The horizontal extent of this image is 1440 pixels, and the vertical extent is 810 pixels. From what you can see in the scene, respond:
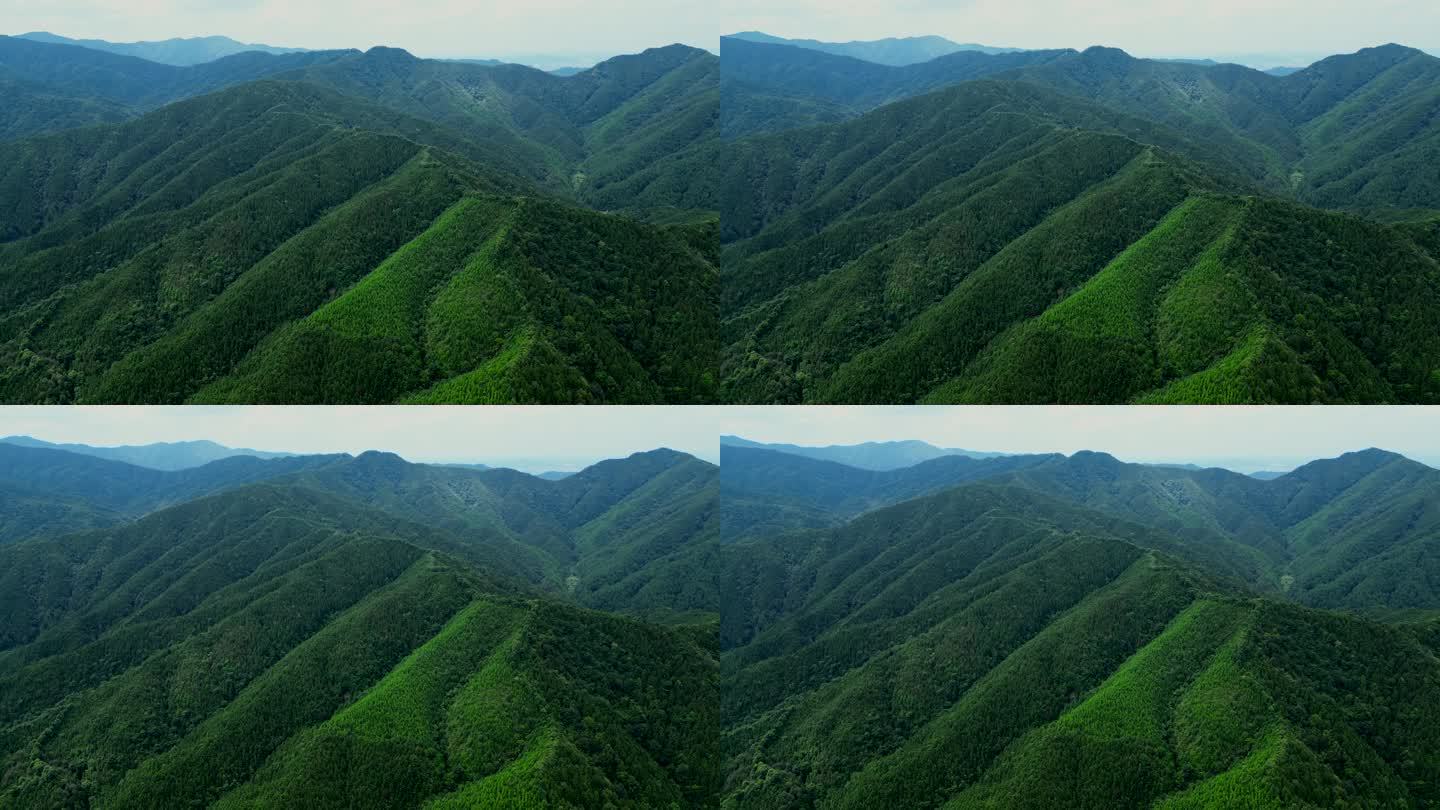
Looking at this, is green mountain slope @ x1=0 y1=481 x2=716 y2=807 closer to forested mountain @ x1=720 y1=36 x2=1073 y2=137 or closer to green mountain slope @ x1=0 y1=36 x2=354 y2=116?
forested mountain @ x1=720 y1=36 x2=1073 y2=137

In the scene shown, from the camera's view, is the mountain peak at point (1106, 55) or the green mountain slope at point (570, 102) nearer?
the green mountain slope at point (570, 102)

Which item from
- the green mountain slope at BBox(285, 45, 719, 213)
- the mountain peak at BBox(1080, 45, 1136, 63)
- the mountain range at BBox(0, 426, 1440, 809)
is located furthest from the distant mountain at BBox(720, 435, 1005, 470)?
the mountain peak at BBox(1080, 45, 1136, 63)

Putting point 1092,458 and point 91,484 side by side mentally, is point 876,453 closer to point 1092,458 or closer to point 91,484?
point 1092,458

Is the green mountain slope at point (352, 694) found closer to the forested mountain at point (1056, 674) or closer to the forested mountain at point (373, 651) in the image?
the forested mountain at point (373, 651)

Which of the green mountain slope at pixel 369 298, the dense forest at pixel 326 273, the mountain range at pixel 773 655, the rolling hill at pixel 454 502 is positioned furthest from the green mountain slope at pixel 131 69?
the mountain range at pixel 773 655

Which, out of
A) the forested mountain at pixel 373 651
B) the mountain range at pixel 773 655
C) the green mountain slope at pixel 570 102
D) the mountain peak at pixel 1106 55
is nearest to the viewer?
the mountain range at pixel 773 655

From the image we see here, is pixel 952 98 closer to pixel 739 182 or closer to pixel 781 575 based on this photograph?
pixel 739 182
